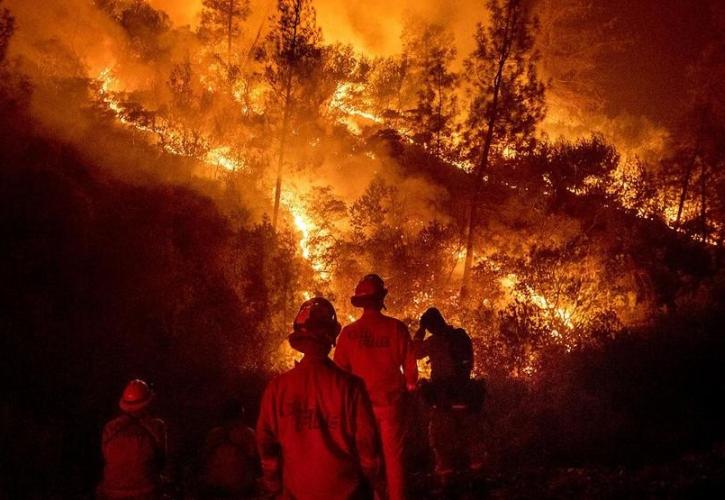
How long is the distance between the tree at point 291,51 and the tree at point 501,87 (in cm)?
515

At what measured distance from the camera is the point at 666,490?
20.8 feet

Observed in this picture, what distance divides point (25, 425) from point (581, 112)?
33.2 metres

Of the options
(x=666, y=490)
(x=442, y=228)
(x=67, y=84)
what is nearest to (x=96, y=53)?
(x=67, y=84)

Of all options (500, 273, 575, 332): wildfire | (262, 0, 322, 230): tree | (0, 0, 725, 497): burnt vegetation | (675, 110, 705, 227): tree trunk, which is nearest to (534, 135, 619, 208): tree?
(0, 0, 725, 497): burnt vegetation

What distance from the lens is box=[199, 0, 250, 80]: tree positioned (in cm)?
2891

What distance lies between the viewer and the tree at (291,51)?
18500 mm

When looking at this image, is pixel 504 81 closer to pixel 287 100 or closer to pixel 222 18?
pixel 287 100

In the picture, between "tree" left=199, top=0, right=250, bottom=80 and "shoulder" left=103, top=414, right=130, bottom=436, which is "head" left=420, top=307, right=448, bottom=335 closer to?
"shoulder" left=103, top=414, right=130, bottom=436

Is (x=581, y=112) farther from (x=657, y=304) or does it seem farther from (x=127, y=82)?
(x=127, y=82)

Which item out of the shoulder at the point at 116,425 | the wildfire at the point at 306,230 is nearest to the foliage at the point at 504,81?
the wildfire at the point at 306,230

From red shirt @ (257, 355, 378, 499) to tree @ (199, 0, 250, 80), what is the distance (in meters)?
27.9

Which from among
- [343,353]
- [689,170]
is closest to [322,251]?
[343,353]

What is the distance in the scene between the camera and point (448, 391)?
694 cm

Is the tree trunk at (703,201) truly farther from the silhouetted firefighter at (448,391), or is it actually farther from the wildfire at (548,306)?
the silhouetted firefighter at (448,391)
